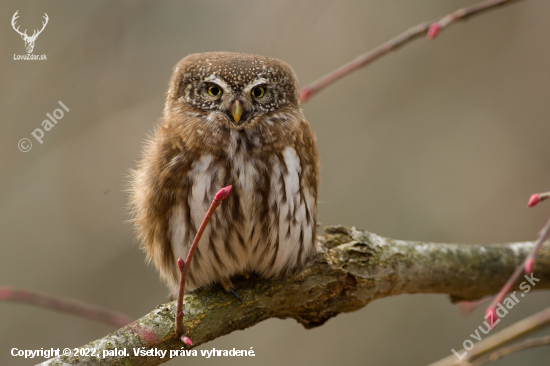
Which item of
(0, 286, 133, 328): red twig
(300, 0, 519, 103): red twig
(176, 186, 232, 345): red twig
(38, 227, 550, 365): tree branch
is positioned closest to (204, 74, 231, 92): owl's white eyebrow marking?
(300, 0, 519, 103): red twig

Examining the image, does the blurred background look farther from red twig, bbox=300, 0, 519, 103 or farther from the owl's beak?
red twig, bbox=300, 0, 519, 103

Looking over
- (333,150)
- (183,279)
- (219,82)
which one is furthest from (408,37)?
(333,150)

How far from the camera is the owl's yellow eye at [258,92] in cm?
272

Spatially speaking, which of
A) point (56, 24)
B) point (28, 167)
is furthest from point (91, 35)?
point (28, 167)

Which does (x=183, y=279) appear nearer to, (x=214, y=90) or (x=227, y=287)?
(x=227, y=287)

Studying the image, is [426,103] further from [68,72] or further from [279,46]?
[68,72]

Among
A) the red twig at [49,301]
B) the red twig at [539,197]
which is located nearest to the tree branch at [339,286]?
the red twig at [49,301]

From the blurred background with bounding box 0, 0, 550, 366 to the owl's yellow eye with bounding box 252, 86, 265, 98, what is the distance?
188 cm

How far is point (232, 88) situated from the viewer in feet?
8.71

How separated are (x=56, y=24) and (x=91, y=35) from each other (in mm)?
1409

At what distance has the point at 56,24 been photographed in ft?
15.1

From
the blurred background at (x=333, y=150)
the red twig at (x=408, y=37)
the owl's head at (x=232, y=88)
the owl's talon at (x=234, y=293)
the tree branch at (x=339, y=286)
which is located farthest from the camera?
the blurred background at (x=333, y=150)

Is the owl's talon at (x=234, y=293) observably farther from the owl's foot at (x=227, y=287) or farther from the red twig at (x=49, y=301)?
the red twig at (x=49, y=301)

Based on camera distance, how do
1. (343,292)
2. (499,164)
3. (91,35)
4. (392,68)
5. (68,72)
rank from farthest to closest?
(392,68) → (499,164) → (68,72) → (91,35) → (343,292)
